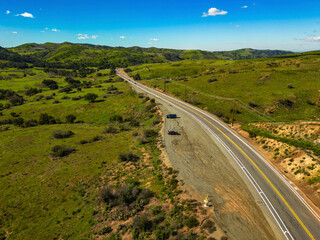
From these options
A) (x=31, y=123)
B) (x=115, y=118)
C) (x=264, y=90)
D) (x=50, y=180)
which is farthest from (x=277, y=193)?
(x=31, y=123)

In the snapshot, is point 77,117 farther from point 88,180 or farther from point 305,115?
point 305,115

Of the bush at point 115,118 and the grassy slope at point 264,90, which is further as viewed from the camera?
the bush at point 115,118

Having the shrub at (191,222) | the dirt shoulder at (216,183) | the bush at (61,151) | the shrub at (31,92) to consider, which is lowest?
the bush at (61,151)

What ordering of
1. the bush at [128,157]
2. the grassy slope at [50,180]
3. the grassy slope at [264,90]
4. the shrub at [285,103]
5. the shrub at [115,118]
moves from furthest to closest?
1. the shrub at [115,118]
2. the shrub at [285,103]
3. the grassy slope at [264,90]
4. the bush at [128,157]
5. the grassy slope at [50,180]

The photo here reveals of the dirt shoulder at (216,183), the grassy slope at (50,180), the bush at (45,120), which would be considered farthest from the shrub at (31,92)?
the dirt shoulder at (216,183)

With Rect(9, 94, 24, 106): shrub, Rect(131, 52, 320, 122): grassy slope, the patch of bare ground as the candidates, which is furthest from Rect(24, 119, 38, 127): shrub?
the patch of bare ground

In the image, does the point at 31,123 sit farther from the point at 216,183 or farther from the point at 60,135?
the point at 216,183

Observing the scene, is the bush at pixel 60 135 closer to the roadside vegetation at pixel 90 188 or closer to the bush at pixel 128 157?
the roadside vegetation at pixel 90 188
